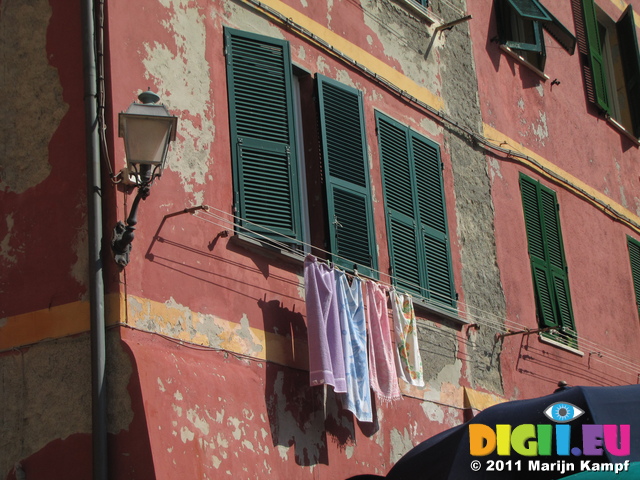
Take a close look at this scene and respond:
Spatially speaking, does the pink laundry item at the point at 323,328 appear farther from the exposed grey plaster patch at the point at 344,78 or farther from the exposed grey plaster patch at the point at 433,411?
the exposed grey plaster patch at the point at 344,78

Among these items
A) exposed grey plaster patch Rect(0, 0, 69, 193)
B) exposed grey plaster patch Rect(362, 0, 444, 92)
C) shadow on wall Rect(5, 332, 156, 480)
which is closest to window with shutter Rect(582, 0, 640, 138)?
exposed grey plaster patch Rect(362, 0, 444, 92)

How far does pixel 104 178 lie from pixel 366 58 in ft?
11.4

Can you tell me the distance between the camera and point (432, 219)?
10.5 meters

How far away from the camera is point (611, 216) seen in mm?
14078

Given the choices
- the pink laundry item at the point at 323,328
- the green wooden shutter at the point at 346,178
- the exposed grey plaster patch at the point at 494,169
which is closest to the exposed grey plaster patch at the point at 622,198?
the exposed grey plaster patch at the point at 494,169

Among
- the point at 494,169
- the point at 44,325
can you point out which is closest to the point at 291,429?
the point at 44,325

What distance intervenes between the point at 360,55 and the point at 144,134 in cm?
369

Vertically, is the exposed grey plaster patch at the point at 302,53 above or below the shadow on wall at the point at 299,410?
above

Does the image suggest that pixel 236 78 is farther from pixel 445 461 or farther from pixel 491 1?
pixel 491 1

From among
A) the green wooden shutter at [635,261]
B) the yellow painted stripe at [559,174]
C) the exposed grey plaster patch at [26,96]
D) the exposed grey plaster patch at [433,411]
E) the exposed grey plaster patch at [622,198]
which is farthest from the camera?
the exposed grey plaster patch at [622,198]

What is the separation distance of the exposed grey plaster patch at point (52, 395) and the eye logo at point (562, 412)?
8.80ft

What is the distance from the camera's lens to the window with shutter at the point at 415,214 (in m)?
9.92

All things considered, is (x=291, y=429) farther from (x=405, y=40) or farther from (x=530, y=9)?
(x=530, y=9)

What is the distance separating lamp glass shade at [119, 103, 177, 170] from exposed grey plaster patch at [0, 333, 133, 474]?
43.4 inches
